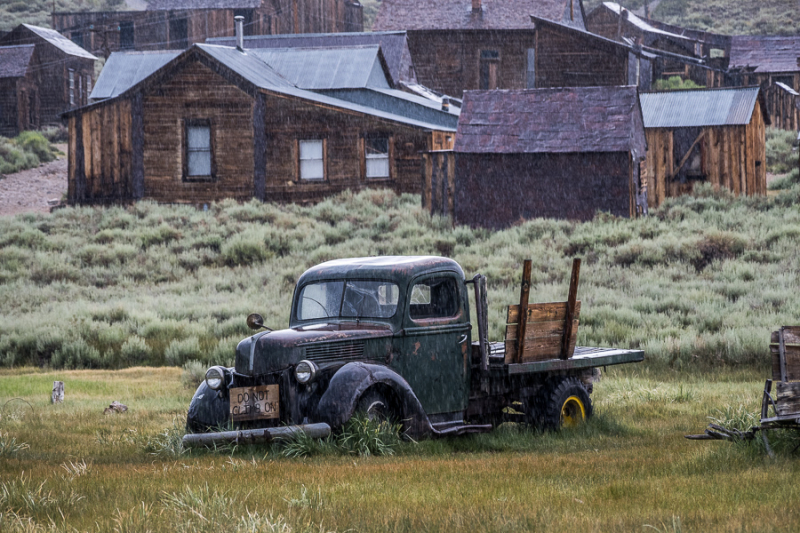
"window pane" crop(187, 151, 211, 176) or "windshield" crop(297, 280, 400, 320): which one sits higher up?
"window pane" crop(187, 151, 211, 176)

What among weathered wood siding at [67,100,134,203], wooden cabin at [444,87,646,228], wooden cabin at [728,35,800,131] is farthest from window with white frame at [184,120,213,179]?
wooden cabin at [728,35,800,131]

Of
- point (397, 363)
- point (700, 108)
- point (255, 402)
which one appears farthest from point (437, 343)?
point (700, 108)

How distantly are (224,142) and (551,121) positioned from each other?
11054 mm

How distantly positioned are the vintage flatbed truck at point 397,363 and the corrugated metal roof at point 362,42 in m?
33.8

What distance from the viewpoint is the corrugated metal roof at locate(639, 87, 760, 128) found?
112 feet

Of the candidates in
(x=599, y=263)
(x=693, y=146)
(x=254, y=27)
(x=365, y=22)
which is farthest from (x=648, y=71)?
(x=365, y=22)

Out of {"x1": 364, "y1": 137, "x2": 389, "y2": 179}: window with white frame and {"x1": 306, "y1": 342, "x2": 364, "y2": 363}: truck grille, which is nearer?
{"x1": 306, "y1": 342, "x2": 364, "y2": 363}: truck grille

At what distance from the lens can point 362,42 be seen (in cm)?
4428

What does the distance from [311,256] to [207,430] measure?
52.9ft

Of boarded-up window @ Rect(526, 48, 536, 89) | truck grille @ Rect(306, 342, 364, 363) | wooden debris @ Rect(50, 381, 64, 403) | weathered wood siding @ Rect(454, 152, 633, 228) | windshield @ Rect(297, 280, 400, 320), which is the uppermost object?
boarded-up window @ Rect(526, 48, 536, 89)

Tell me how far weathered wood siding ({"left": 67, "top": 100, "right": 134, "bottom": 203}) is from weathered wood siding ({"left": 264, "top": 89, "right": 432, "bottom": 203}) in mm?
4699

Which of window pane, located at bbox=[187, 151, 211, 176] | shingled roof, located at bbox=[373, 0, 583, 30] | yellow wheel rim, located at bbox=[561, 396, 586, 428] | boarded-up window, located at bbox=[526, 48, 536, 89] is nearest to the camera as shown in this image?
yellow wheel rim, located at bbox=[561, 396, 586, 428]

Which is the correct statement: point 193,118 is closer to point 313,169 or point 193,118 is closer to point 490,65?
point 313,169

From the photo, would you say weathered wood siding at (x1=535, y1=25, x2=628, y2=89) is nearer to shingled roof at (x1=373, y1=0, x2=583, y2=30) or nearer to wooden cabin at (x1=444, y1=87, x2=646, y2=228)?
shingled roof at (x1=373, y1=0, x2=583, y2=30)
